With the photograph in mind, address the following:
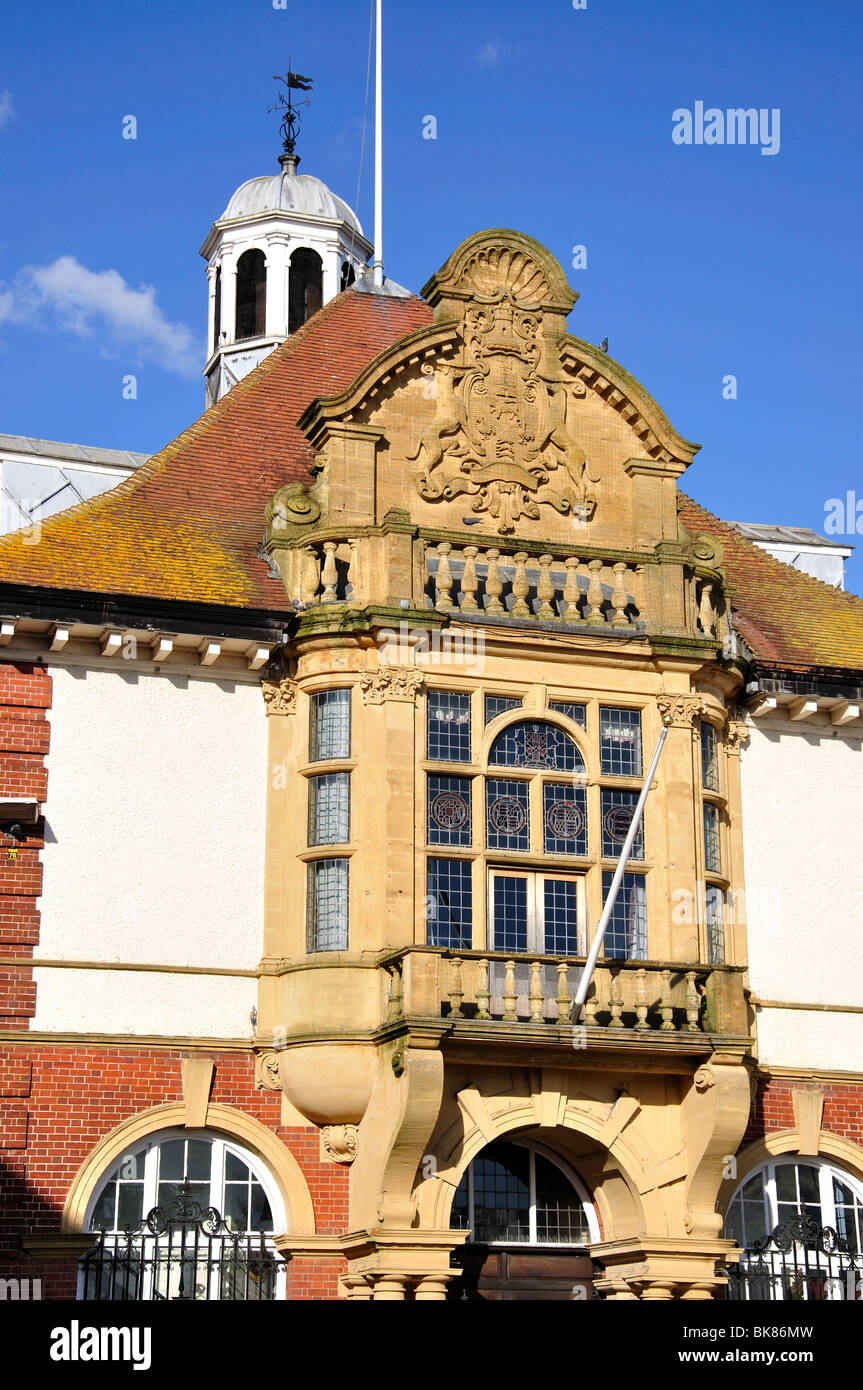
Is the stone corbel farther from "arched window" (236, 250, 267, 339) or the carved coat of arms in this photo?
"arched window" (236, 250, 267, 339)

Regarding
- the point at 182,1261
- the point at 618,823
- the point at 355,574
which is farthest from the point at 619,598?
the point at 182,1261

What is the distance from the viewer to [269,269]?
38594 millimetres

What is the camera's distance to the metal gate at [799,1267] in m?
25.8

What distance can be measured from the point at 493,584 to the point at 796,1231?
9341 mm

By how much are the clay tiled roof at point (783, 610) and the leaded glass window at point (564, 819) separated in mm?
3931

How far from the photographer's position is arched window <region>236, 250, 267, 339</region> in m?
38.7

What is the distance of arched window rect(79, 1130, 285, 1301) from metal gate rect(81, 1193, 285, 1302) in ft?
0.04

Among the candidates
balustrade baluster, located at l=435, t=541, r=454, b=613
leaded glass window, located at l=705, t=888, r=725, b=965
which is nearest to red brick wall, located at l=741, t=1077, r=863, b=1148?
leaded glass window, located at l=705, t=888, r=725, b=965

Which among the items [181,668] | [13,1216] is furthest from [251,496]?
[13,1216]

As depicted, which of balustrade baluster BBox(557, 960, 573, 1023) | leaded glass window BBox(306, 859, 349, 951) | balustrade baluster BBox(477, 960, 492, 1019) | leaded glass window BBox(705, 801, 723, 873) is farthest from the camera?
leaded glass window BBox(705, 801, 723, 873)

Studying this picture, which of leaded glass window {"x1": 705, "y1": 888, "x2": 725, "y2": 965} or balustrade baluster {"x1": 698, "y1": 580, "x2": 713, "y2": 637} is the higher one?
balustrade baluster {"x1": 698, "y1": 580, "x2": 713, "y2": 637}

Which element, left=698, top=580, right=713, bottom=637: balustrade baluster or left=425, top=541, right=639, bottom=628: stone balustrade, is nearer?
left=425, top=541, right=639, bottom=628: stone balustrade

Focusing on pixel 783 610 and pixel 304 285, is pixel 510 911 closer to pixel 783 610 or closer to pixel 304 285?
pixel 783 610

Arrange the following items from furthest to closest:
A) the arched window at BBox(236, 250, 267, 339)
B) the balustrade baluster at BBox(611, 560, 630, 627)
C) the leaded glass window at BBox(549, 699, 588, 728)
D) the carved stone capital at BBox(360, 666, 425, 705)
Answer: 1. the arched window at BBox(236, 250, 267, 339)
2. the balustrade baluster at BBox(611, 560, 630, 627)
3. the leaded glass window at BBox(549, 699, 588, 728)
4. the carved stone capital at BBox(360, 666, 425, 705)
